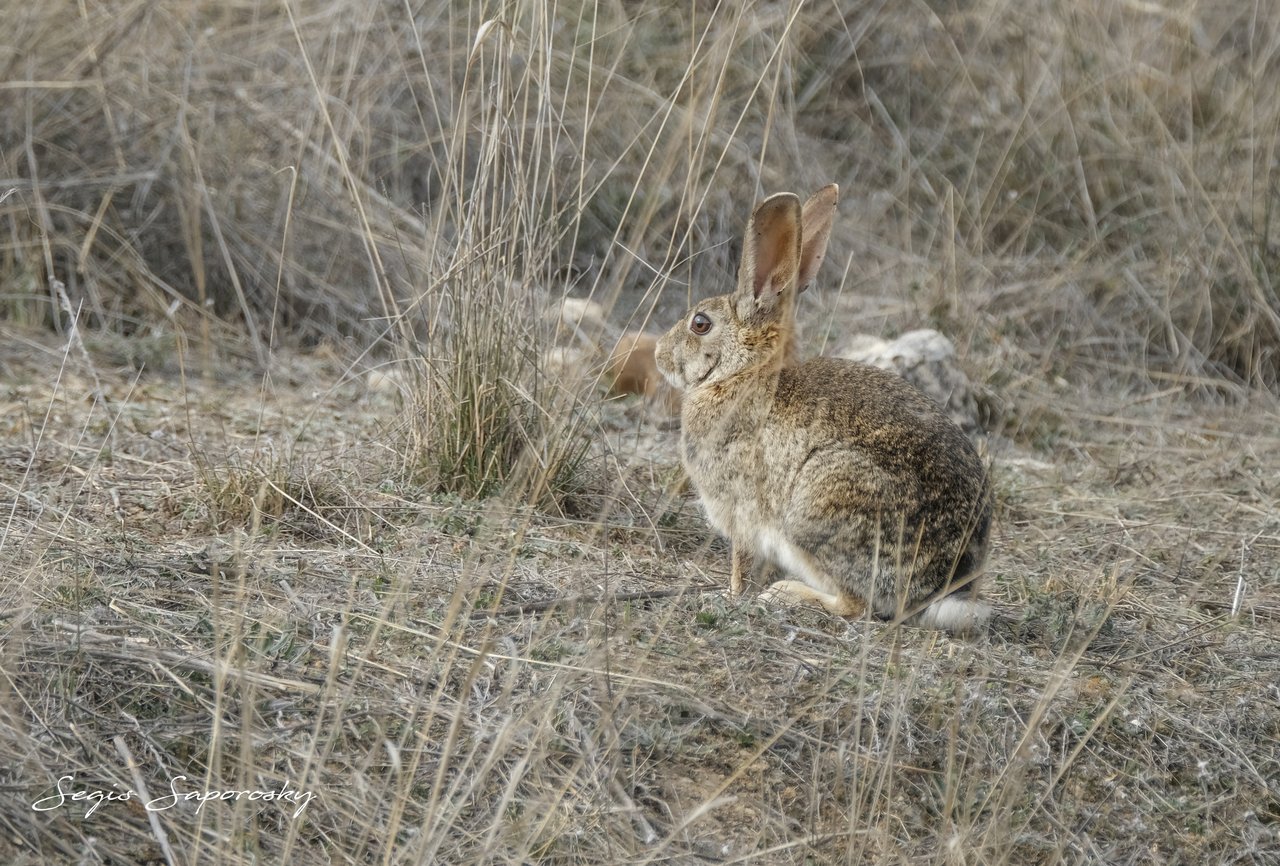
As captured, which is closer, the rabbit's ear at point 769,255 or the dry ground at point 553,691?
the dry ground at point 553,691

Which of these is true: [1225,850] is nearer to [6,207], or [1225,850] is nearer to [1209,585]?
[1209,585]

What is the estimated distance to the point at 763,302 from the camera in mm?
3996

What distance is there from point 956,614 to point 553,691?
113 centimetres

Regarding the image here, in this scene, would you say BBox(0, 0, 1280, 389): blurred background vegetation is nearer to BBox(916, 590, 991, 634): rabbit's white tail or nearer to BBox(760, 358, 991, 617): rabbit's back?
BBox(760, 358, 991, 617): rabbit's back

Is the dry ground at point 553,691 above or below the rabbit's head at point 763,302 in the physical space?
below

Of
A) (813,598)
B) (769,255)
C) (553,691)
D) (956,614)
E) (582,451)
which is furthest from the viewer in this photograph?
(582,451)

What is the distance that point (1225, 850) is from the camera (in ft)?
10.1

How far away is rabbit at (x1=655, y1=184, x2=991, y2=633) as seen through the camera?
360 centimetres

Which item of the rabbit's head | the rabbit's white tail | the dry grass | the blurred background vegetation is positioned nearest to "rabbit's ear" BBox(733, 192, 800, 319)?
the rabbit's head

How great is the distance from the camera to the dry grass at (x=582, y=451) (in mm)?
2852

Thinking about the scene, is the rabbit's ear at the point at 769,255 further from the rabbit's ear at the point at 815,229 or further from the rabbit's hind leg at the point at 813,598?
the rabbit's hind leg at the point at 813,598

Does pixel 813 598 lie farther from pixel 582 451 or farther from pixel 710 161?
pixel 710 161

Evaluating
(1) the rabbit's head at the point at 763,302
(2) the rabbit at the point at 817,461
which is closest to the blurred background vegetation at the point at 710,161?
(1) the rabbit's head at the point at 763,302

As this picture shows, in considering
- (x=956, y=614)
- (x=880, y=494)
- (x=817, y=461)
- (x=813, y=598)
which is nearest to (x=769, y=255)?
(x=817, y=461)
